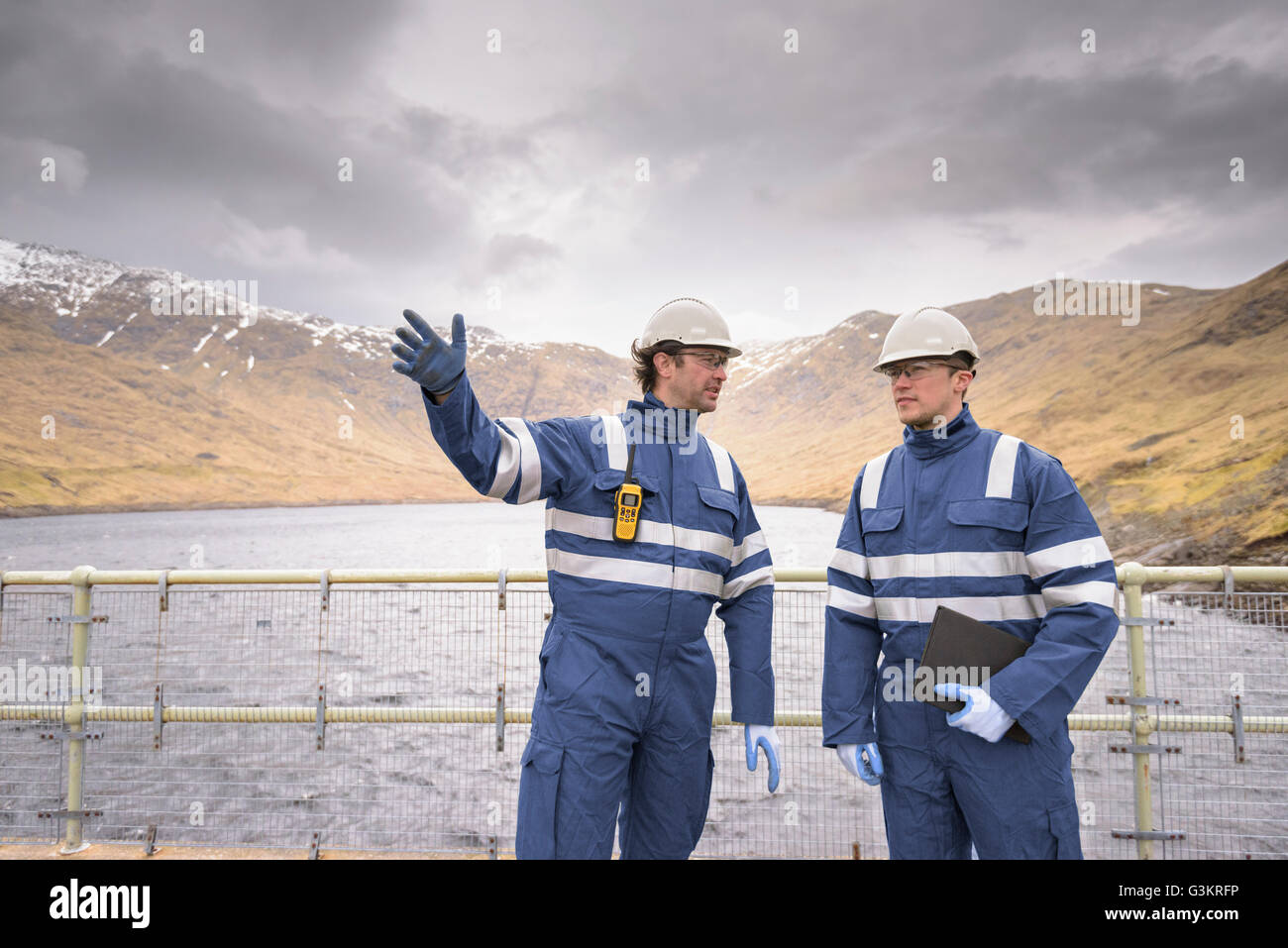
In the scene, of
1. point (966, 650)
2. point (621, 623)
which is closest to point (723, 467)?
point (621, 623)

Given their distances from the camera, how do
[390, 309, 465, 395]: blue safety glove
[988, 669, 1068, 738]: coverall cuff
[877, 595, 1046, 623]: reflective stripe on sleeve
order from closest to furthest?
[390, 309, 465, 395]: blue safety glove → [988, 669, 1068, 738]: coverall cuff → [877, 595, 1046, 623]: reflective stripe on sleeve

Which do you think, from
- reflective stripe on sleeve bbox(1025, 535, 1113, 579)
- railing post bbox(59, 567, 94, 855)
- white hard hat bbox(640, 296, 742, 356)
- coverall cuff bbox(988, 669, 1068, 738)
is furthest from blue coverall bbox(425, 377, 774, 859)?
railing post bbox(59, 567, 94, 855)

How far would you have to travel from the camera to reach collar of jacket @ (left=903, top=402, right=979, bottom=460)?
279cm

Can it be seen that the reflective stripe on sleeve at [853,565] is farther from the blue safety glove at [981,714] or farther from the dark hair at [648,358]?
the dark hair at [648,358]

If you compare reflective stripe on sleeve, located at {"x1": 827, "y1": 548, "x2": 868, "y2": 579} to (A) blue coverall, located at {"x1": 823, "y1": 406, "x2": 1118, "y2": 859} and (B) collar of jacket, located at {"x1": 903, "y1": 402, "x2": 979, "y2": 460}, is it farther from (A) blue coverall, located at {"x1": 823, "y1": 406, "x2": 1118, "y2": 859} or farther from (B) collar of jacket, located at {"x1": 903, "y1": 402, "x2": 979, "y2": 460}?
(B) collar of jacket, located at {"x1": 903, "y1": 402, "x2": 979, "y2": 460}

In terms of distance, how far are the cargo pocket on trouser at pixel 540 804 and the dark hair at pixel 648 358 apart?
1521mm

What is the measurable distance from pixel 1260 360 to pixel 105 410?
18271cm

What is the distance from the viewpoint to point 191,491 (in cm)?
11419

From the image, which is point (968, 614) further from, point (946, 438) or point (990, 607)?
point (946, 438)

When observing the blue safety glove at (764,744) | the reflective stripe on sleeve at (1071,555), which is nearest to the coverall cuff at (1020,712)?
the reflective stripe on sleeve at (1071,555)

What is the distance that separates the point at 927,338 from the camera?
282 cm

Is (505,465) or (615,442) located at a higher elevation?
(615,442)

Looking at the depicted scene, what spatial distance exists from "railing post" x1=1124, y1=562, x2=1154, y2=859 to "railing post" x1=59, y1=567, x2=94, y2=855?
562 centimetres

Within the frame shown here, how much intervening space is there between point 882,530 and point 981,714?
74cm
